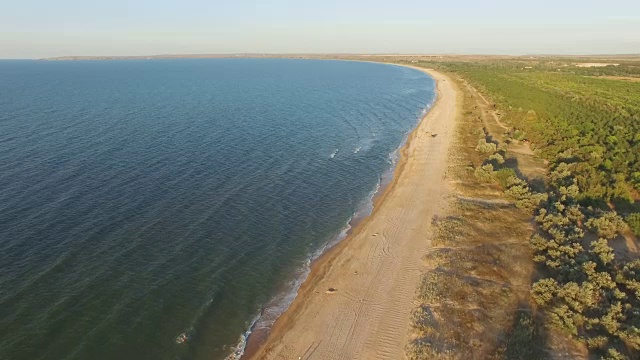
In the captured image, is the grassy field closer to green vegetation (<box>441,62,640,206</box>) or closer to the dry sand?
green vegetation (<box>441,62,640,206</box>)

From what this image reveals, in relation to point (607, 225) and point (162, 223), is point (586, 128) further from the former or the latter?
point (162, 223)

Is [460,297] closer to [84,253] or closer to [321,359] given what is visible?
[321,359]

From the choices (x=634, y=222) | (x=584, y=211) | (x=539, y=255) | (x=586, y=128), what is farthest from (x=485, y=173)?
(x=586, y=128)

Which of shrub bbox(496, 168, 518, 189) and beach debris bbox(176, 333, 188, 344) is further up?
shrub bbox(496, 168, 518, 189)

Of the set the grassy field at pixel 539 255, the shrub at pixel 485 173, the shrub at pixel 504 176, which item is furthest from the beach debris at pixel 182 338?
the shrub at pixel 485 173

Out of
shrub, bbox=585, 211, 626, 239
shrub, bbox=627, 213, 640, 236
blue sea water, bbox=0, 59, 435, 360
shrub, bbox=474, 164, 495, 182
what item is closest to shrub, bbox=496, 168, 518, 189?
shrub, bbox=474, 164, 495, 182

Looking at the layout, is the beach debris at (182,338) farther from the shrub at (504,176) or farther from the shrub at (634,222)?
the shrub at (504,176)
